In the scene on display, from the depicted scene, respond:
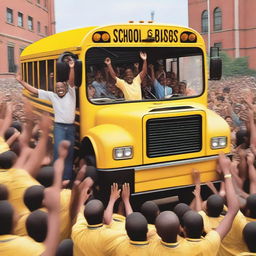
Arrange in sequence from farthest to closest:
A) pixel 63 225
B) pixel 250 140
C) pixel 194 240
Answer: pixel 250 140 < pixel 63 225 < pixel 194 240

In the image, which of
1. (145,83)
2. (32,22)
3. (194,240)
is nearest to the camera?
(194,240)

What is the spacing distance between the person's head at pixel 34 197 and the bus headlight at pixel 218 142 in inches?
114

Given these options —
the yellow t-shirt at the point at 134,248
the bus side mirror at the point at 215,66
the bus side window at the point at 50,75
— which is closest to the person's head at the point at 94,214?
the yellow t-shirt at the point at 134,248

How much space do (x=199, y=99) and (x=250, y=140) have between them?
3.44 feet

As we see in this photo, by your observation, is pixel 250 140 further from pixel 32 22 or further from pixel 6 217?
pixel 32 22

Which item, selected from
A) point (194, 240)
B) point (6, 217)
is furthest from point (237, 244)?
point (6, 217)

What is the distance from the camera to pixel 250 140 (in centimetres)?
579

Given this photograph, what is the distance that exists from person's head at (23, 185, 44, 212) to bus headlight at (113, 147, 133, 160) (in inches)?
74.5

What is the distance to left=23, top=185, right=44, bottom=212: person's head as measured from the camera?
3.38 meters

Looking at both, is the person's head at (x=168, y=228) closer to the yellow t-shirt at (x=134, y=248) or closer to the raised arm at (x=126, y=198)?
the yellow t-shirt at (x=134, y=248)

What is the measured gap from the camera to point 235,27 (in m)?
40.0

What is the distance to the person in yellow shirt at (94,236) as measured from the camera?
314cm

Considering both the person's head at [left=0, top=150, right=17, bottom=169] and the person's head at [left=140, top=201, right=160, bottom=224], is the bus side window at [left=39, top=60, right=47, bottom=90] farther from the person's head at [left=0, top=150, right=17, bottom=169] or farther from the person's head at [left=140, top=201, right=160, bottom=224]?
the person's head at [left=140, top=201, right=160, bottom=224]

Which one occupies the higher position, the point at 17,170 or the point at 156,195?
the point at 17,170
